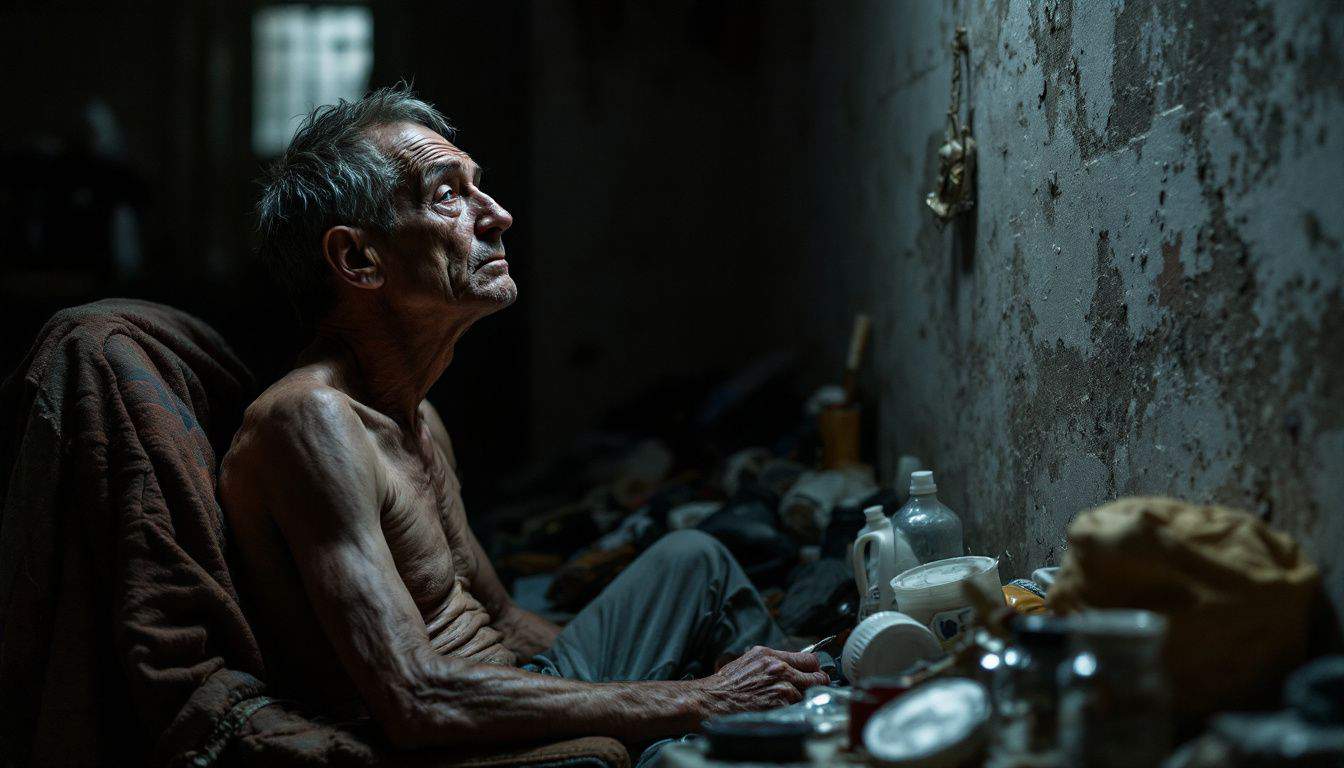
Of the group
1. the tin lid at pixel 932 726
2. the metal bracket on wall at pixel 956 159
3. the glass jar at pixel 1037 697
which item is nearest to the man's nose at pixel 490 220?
the metal bracket on wall at pixel 956 159

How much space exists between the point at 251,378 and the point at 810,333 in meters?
3.59

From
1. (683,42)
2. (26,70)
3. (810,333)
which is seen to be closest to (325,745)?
(810,333)

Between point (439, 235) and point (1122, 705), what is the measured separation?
1.68 metres

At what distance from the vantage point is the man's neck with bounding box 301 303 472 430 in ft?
7.65

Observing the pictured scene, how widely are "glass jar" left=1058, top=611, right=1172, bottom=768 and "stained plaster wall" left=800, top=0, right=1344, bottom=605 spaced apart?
1.10 ft

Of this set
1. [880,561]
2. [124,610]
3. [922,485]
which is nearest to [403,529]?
[124,610]

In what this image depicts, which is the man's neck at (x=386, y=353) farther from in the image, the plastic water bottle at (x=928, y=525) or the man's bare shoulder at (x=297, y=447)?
the plastic water bottle at (x=928, y=525)

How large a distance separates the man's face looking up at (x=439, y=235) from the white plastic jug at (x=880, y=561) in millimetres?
942

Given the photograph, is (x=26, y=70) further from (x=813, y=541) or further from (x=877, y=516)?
(x=877, y=516)

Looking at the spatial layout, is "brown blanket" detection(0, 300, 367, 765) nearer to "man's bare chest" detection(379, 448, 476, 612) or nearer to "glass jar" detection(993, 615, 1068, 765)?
"man's bare chest" detection(379, 448, 476, 612)

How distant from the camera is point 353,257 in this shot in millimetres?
2301

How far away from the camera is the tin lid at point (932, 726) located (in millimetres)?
1333

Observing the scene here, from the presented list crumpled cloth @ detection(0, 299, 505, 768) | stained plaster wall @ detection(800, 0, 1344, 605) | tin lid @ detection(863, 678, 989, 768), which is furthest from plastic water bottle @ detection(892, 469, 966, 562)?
crumpled cloth @ detection(0, 299, 505, 768)

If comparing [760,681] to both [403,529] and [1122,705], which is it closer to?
[403,529]
